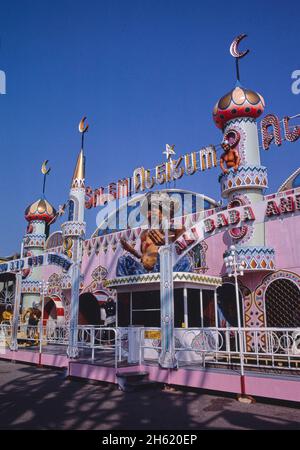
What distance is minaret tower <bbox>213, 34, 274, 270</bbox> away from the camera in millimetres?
15000

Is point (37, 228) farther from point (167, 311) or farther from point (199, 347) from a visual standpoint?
point (167, 311)

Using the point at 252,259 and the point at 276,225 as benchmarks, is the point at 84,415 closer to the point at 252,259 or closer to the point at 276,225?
→ the point at 252,259

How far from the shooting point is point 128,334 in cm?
1136

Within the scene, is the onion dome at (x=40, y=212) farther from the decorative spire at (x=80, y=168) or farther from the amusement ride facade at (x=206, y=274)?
the decorative spire at (x=80, y=168)

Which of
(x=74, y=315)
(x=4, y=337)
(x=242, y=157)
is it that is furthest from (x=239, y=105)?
(x=4, y=337)

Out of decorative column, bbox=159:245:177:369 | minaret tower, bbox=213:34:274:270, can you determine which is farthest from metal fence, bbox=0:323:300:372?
minaret tower, bbox=213:34:274:270

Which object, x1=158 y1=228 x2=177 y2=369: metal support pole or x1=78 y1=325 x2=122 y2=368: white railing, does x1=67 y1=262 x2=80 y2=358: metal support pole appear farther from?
x1=158 y1=228 x2=177 y2=369: metal support pole

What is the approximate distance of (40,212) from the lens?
26.6 meters

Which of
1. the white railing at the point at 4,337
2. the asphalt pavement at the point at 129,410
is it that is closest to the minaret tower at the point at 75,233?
the asphalt pavement at the point at 129,410

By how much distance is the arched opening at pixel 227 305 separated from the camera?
15359 millimetres

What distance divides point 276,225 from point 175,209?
20.1ft

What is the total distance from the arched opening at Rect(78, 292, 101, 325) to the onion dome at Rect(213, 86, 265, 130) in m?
11.0

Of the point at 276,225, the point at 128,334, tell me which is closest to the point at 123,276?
the point at 128,334

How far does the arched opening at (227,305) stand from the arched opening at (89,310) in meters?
7.15
